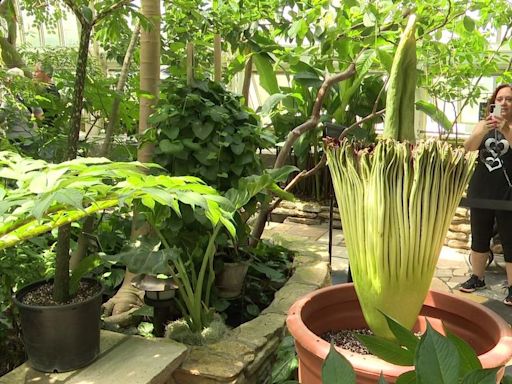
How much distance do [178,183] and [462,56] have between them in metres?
3.23

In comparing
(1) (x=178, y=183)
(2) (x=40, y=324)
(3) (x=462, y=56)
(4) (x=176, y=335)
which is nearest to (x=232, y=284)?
(4) (x=176, y=335)

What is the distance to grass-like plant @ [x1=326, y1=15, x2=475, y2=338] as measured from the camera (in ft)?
3.31

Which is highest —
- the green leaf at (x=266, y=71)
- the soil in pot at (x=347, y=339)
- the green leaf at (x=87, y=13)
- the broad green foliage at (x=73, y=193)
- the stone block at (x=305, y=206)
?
the green leaf at (x=266, y=71)

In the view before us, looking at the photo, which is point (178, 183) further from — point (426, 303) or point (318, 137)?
point (318, 137)

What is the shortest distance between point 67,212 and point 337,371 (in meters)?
0.88

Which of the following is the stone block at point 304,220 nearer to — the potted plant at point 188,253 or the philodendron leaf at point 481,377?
the potted plant at point 188,253

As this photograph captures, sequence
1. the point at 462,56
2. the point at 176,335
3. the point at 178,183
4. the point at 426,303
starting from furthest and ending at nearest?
the point at 462,56
the point at 176,335
the point at 426,303
the point at 178,183

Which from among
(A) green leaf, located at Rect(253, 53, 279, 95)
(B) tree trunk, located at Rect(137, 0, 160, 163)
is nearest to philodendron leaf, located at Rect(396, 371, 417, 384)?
(B) tree trunk, located at Rect(137, 0, 160, 163)

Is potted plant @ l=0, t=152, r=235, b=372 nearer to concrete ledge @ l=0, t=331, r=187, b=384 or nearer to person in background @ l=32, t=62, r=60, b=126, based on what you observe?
concrete ledge @ l=0, t=331, r=187, b=384

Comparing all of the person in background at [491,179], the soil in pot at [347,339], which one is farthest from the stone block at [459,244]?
the soil in pot at [347,339]

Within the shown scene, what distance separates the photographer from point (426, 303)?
4.19 feet

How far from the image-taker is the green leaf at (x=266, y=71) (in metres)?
3.50

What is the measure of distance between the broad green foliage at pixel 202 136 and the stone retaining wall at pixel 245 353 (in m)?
0.53

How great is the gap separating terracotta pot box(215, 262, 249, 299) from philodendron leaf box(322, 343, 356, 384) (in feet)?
5.28
